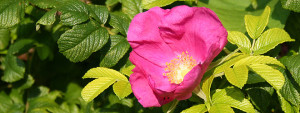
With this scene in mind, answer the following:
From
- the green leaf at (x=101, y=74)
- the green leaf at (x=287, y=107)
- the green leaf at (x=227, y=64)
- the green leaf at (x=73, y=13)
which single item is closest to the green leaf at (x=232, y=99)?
the green leaf at (x=227, y=64)

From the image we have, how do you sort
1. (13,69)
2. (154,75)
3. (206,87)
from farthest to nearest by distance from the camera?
1. (13,69)
2. (154,75)
3. (206,87)

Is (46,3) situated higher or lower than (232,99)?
higher

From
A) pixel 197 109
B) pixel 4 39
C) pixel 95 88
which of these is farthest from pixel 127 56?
pixel 4 39

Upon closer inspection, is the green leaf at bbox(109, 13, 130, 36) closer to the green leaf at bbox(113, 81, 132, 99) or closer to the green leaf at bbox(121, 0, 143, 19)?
the green leaf at bbox(121, 0, 143, 19)

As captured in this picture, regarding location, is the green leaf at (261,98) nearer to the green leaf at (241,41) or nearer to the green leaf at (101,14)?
the green leaf at (241,41)

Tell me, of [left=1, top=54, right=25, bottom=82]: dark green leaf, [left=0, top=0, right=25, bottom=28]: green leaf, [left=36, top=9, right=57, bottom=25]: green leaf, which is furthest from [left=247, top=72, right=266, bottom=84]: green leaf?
[left=1, top=54, right=25, bottom=82]: dark green leaf

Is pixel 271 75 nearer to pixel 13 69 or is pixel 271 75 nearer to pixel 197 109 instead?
pixel 197 109
